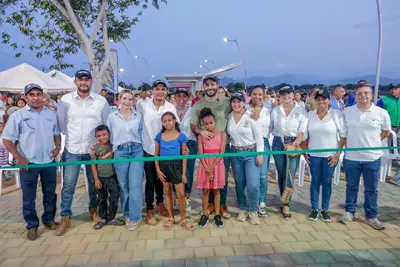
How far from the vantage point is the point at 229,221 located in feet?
13.9

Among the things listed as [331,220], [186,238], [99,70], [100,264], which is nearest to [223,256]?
[186,238]

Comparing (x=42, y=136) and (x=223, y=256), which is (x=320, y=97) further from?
(x=42, y=136)

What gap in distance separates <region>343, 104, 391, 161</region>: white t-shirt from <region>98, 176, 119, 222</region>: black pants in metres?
3.24

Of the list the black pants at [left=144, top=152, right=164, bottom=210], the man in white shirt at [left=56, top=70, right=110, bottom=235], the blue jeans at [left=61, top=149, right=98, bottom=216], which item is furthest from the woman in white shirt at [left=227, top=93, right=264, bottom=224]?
the blue jeans at [left=61, top=149, right=98, bottom=216]

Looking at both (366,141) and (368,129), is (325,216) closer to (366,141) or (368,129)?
(366,141)

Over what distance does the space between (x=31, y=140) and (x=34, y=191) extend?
2.15ft

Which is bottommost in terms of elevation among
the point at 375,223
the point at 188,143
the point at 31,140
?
the point at 375,223

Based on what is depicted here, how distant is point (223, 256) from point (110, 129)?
2.15 metres

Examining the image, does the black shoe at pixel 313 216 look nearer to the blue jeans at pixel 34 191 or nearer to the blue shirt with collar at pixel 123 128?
the blue shirt with collar at pixel 123 128

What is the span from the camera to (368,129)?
395cm

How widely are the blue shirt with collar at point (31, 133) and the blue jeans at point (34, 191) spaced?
18 cm

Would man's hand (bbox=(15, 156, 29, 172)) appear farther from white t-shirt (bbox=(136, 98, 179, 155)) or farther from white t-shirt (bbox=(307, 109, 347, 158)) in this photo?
white t-shirt (bbox=(307, 109, 347, 158))

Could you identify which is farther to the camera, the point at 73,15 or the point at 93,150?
the point at 73,15

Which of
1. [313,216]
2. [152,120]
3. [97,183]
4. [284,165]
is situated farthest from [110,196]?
[313,216]
